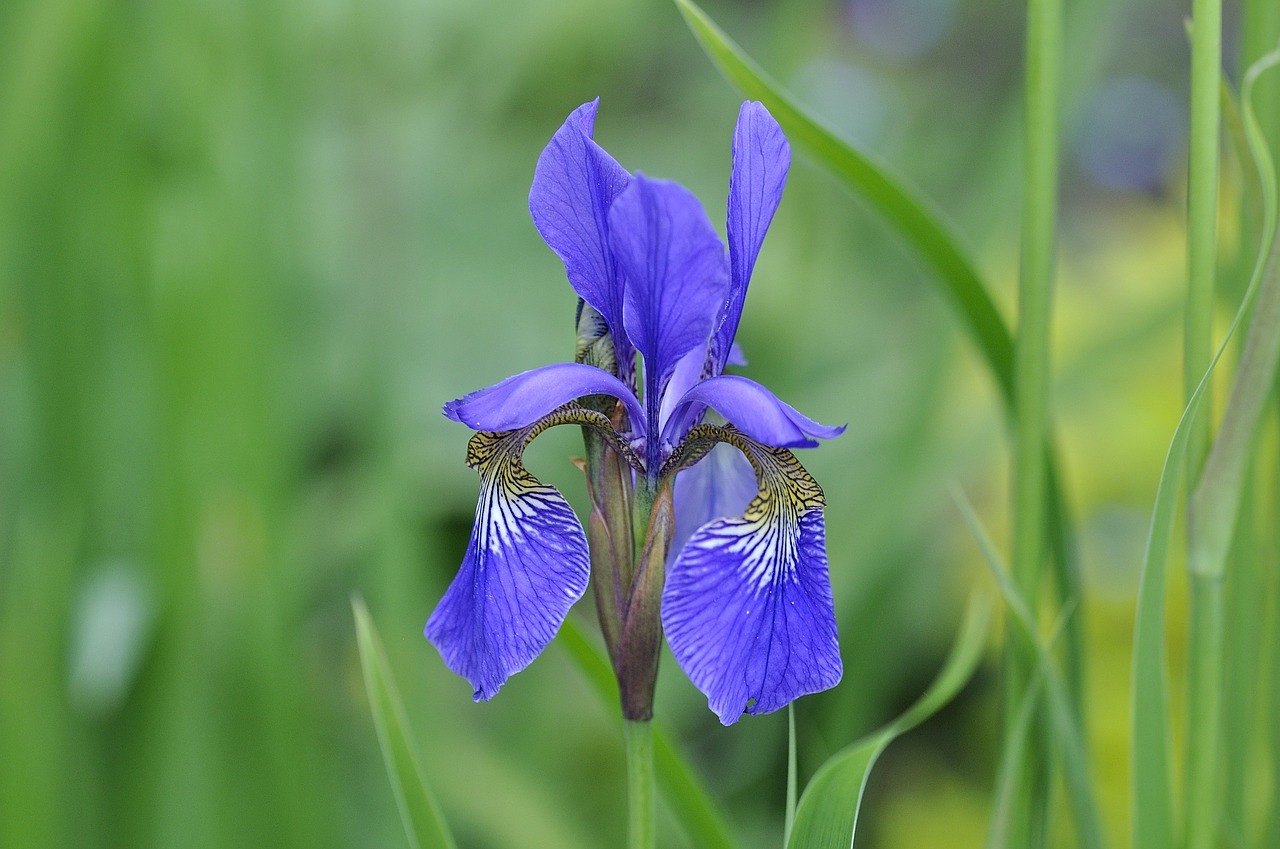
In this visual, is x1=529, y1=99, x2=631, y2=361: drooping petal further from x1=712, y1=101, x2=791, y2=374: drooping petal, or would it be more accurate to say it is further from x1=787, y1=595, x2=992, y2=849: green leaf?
x1=787, y1=595, x2=992, y2=849: green leaf

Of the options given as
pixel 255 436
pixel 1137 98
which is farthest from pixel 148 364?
pixel 1137 98

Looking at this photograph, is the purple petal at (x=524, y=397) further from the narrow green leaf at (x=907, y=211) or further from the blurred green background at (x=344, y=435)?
the blurred green background at (x=344, y=435)

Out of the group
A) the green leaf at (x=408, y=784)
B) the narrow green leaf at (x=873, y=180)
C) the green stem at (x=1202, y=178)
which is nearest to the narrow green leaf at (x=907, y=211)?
the narrow green leaf at (x=873, y=180)

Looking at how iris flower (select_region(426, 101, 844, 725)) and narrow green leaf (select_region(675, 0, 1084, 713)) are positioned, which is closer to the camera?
iris flower (select_region(426, 101, 844, 725))

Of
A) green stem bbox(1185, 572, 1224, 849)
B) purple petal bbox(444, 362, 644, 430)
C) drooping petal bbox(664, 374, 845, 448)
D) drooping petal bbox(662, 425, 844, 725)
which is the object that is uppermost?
purple petal bbox(444, 362, 644, 430)

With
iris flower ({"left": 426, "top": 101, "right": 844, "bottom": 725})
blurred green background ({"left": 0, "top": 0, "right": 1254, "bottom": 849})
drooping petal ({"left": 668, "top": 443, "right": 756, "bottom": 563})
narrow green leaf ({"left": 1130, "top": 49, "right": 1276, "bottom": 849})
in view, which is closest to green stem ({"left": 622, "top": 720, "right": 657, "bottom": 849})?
iris flower ({"left": 426, "top": 101, "right": 844, "bottom": 725})

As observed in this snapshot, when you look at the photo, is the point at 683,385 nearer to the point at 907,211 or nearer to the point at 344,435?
the point at 907,211
